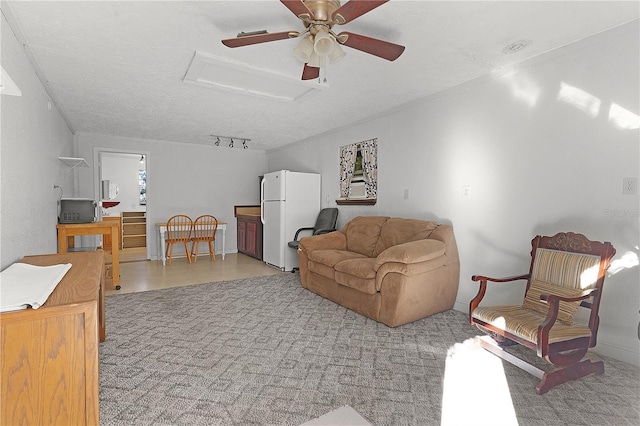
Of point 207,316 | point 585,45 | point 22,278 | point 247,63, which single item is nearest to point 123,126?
point 247,63

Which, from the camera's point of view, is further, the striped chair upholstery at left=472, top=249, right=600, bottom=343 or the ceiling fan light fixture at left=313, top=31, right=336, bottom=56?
the striped chair upholstery at left=472, top=249, right=600, bottom=343

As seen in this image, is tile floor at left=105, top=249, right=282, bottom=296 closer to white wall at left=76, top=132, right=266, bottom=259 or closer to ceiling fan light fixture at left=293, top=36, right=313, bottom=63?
white wall at left=76, top=132, right=266, bottom=259

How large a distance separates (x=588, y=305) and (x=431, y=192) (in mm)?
1797

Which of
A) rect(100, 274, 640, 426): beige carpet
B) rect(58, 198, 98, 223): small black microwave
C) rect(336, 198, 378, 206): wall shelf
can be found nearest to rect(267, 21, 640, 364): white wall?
rect(336, 198, 378, 206): wall shelf

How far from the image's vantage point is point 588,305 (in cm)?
204

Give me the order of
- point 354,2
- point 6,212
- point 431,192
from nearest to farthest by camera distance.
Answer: point 354,2, point 6,212, point 431,192

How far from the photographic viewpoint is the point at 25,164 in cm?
235

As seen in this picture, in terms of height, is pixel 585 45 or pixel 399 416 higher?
pixel 585 45

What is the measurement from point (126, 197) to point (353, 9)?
8361 millimetres

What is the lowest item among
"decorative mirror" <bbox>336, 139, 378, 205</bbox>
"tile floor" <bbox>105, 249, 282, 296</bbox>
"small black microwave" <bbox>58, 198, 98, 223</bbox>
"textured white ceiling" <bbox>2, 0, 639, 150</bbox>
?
"tile floor" <bbox>105, 249, 282, 296</bbox>

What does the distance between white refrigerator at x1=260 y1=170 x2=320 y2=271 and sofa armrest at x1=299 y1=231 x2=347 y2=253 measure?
3.80 ft

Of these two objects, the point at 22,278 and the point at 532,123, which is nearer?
the point at 22,278

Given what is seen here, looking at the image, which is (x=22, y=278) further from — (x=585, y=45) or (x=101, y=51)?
(x=585, y=45)

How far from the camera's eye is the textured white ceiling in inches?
77.6
